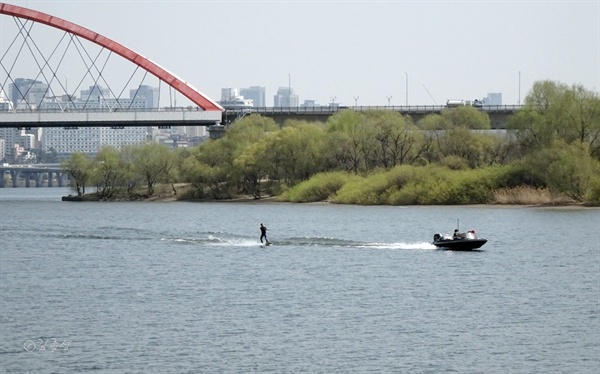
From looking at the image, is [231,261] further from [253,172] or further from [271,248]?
[253,172]

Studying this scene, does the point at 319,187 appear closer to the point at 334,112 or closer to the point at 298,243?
the point at 334,112

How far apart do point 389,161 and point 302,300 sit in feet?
198

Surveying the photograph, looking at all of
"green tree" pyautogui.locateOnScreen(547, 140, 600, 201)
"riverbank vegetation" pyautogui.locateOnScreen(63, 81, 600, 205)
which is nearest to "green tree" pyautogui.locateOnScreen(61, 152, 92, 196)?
"riverbank vegetation" pyautogui.locateOnScreen(63, 81, 600, 205)

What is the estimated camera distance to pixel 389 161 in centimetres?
9931

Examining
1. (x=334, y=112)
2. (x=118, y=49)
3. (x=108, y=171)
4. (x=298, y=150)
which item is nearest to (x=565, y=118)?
(x=298, y=150)

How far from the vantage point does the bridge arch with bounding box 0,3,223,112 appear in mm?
107125

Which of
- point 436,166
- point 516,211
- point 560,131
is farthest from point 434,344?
point 436,166

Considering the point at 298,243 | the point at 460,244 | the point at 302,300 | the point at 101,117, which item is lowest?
the point at 302,300

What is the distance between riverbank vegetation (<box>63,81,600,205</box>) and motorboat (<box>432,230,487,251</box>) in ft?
89.2

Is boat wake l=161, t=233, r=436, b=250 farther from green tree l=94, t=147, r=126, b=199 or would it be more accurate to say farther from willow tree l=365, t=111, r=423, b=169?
green tree l=94, t=147, r=126, b=199

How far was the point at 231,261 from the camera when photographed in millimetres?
52344

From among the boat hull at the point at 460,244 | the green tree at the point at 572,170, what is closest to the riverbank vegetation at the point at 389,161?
the green tree at the point at 572,170

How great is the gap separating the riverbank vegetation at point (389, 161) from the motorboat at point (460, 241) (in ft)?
89.2

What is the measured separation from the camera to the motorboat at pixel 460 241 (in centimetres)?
5409
